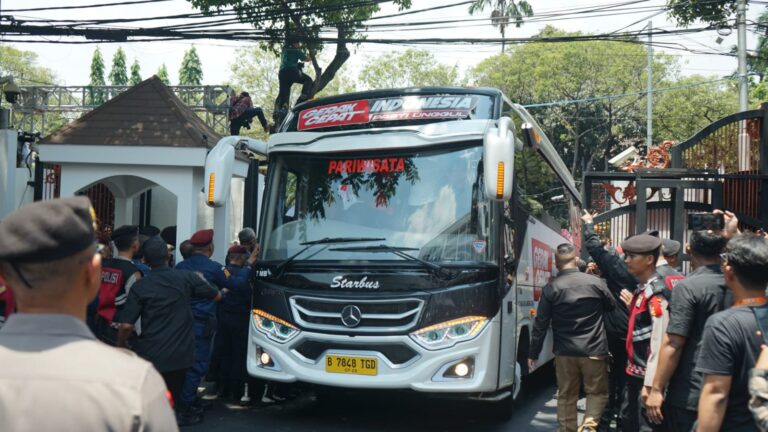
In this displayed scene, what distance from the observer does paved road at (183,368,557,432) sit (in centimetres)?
747

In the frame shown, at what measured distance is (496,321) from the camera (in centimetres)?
673

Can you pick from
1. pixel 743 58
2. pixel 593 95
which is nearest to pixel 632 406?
pixel 743 58

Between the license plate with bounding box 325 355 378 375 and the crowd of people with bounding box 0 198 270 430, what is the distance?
3.87 feet

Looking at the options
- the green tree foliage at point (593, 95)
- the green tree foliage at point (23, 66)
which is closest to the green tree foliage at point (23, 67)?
the green tree foliage at point (23, 66)

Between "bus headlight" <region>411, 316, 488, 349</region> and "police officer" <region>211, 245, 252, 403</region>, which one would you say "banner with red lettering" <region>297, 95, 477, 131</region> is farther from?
"bus headlight" <region>411, 316, 488, 349</region>

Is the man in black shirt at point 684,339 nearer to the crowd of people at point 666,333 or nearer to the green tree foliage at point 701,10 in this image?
the crowd of people at point 666,333

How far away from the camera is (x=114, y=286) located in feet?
21.8

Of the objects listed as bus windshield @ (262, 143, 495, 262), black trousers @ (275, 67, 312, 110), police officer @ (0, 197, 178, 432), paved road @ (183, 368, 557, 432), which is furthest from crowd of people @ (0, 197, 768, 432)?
black trousers @ (275, 67, 312, 110)

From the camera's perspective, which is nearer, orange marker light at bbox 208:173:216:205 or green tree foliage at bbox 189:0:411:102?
orange marker light at bbox 208:173:216:205

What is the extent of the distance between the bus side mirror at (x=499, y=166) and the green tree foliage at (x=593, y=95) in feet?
105

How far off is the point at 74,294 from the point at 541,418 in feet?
23.4

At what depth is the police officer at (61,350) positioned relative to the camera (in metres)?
1.79

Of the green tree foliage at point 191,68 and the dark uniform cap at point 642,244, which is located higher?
the green tree foliage at point 191,68

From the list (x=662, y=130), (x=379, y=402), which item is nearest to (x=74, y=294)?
(x=379, y=402)
